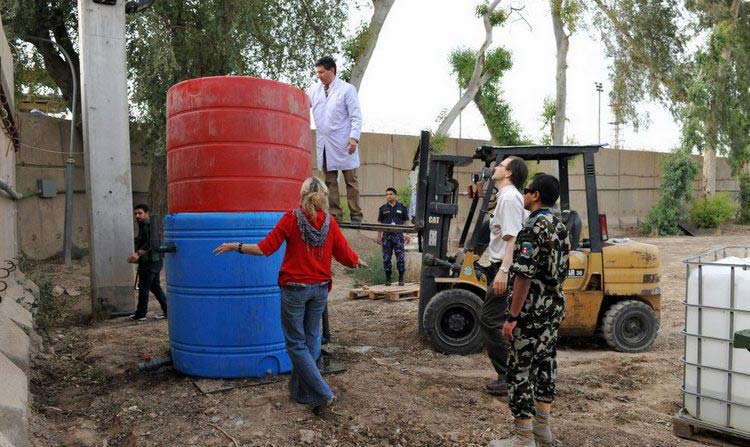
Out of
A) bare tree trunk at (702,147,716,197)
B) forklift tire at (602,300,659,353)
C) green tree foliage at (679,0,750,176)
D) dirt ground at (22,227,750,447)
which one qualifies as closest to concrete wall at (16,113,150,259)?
dirt ground at (22,227,750,447)

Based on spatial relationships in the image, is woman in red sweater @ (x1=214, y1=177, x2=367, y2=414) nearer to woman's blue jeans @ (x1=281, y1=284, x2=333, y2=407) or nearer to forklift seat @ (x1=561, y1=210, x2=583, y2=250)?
woman's blue jeans @ (x1=281, y1=284, x2=333, y2=407)

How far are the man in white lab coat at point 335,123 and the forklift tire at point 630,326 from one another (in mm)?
2790

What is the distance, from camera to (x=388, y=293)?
957 centimetres

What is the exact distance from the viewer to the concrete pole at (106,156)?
794 centimetres

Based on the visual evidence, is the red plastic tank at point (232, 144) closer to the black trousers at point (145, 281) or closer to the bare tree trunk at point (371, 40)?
the black trousers at point (145, 281)

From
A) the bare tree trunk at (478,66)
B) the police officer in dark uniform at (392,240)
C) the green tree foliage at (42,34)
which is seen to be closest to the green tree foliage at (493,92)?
the bare tree trunk at (478,66)

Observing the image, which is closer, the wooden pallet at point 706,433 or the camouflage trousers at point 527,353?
the camouflage trousers at point 527,353

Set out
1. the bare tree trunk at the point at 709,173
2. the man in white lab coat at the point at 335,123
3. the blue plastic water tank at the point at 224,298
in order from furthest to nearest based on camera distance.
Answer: the bare tree trunk at the point at 709,173 < the man in white lab coat at the point at 335,123 < the blue plastic water tank at the point at 224,298

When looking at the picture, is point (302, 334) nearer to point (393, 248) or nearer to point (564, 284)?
point (564, 284)

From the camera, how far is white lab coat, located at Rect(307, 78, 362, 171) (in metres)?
6.36

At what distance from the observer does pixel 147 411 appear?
14.4 ft

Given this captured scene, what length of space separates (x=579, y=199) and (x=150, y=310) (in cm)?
1573

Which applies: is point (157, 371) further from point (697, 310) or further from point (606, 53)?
point (606, 53)

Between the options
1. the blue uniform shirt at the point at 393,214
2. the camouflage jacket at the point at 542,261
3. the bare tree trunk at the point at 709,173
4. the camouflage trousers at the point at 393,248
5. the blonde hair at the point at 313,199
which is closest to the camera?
the camouflage jacket at the point at 542,261
